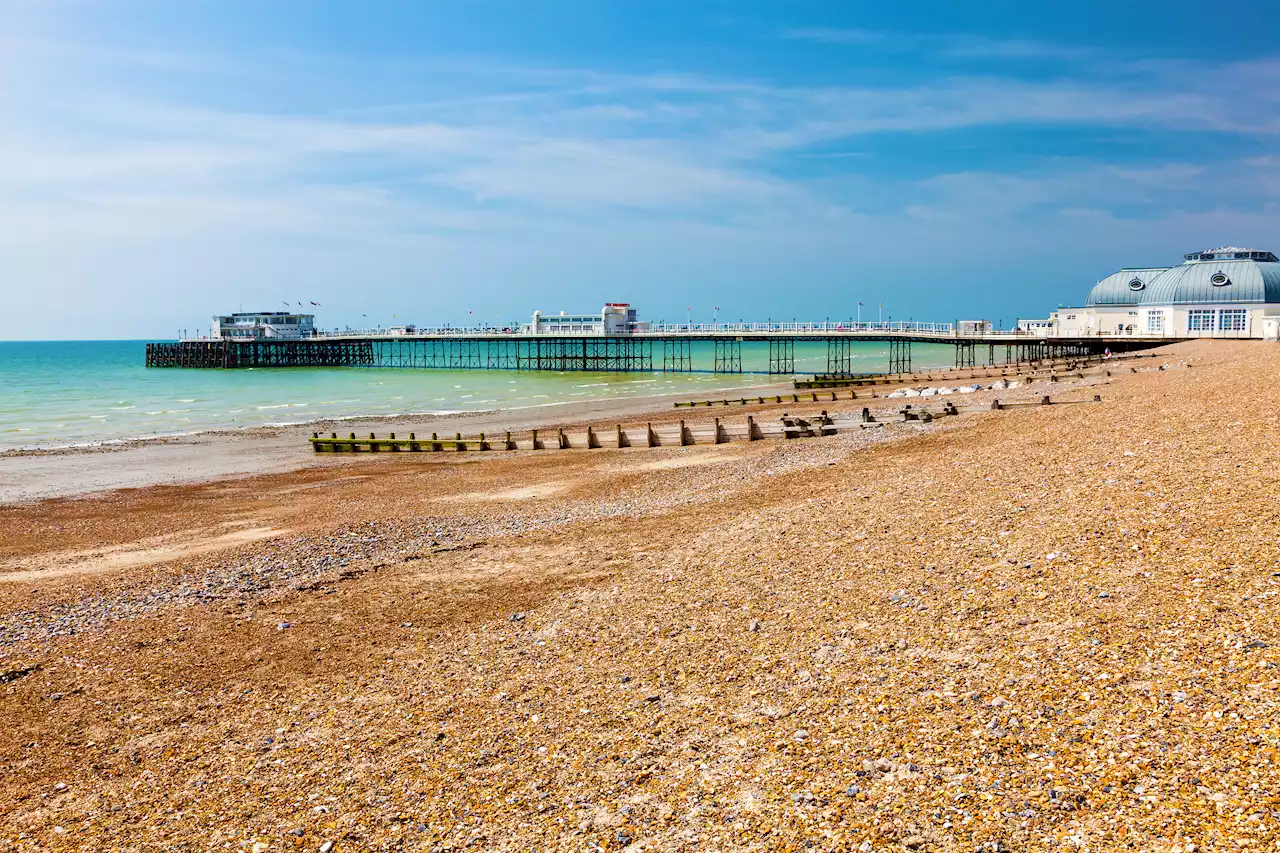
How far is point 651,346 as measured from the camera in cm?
10394

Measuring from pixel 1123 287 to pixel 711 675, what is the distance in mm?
77190

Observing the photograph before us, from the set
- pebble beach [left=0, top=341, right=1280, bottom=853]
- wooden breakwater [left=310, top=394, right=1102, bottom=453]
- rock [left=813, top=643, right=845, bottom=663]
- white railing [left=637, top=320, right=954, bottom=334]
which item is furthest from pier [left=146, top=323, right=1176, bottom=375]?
rock [left=813, top=643, right=845, bottom=663]

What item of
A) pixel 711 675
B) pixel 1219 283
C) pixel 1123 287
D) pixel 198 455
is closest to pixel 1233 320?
pixel 1219 283

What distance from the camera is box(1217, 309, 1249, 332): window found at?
64.2 meters

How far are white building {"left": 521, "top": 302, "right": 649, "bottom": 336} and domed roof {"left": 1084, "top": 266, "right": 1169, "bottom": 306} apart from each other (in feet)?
139

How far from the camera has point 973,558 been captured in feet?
29.2

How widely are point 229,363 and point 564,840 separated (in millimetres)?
120549

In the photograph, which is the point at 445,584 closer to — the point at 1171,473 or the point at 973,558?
the point at 973,558

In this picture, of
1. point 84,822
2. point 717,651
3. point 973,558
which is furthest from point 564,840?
point 973,558

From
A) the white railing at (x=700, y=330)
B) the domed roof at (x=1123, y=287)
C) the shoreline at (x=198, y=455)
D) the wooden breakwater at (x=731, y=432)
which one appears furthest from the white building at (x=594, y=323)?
the wooden breakwater at (x=731, y=432)

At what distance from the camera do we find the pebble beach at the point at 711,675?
506 centimetres

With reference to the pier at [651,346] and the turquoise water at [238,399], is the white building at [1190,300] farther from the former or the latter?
the turquoise water at [238,399]

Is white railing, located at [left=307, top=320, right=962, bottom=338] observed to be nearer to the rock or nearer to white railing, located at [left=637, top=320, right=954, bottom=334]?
white railing, located at [left=637, top=320, right=954, bottom=334]

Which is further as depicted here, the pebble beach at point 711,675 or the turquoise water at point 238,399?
the turquoise water at point 238,399
